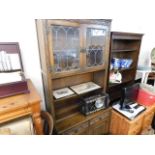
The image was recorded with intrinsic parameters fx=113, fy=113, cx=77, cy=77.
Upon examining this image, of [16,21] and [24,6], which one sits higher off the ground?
[24,6]

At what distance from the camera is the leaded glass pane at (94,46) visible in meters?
1.20

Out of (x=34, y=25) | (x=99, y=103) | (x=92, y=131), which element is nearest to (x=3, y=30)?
(x=34, y=25)

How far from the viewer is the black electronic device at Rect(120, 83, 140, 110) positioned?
160 cm

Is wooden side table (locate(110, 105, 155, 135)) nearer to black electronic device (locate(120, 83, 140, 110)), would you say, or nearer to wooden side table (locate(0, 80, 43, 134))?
black electronic device (locate(120, 83, 140, 110))

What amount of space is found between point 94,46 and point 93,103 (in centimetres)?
71

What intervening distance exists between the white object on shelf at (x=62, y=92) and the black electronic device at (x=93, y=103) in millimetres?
211

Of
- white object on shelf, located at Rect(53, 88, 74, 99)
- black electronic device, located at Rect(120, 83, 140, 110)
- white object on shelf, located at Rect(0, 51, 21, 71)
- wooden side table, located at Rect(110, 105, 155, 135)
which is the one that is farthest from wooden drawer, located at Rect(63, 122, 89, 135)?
white object on shelf, located at Rect(0, 51, 21, 71)

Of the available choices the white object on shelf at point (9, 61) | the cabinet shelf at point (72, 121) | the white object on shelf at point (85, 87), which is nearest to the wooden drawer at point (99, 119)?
the cabinet shelf at point (72, 121)

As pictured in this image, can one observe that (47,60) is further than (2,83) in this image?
Yes

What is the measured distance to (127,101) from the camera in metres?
1.72

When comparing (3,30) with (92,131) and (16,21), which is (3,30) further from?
(92,131)

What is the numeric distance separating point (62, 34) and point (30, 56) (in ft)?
1.47

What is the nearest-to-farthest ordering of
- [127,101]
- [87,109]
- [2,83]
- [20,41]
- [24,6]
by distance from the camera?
[2,83]
[24,6]
[20,41]
[87,109]
[127,101]

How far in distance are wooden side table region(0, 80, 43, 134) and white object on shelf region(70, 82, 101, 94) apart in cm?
62
